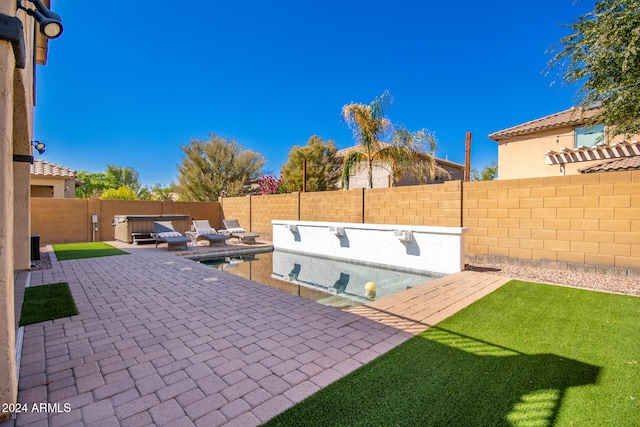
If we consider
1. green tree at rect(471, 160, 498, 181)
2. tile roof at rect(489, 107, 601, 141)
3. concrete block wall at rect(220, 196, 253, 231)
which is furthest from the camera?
green tree at rect(471, 160, 498, 181)

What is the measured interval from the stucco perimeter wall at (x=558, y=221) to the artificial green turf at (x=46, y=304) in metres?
9.27

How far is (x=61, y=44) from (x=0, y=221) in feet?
45.3

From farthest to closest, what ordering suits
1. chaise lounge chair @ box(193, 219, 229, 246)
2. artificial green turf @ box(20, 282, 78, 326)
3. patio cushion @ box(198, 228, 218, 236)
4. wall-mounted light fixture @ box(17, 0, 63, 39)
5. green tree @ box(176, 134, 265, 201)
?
green tree @ box(176, 134, 265, 201) < patio cushion @ box(198, 228, 218, 236) < chaise lounge chair @ box(193, 219, 229, 246) < artificial green turf @ box(20, 282, 78, 326) < wall-mounted light fixture @ box(17, 0, 63, 39)

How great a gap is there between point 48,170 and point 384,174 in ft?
72.4

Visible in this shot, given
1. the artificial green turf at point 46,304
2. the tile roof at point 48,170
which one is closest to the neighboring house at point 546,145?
the artificial green turf at point 46,304

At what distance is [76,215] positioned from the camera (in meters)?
14.6

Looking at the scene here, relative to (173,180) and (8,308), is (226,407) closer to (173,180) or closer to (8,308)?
(8,308)

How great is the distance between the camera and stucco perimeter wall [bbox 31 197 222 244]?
13861mm

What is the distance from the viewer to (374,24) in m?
13.5

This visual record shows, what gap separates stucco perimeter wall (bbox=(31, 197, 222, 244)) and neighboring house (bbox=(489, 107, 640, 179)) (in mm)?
19238

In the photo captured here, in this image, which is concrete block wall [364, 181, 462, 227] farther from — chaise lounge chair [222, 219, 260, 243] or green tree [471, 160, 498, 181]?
green tree [471, 160, 498, 181]

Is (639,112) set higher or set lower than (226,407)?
higher

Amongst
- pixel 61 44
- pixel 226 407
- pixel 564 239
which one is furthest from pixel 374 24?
pixel 226 407

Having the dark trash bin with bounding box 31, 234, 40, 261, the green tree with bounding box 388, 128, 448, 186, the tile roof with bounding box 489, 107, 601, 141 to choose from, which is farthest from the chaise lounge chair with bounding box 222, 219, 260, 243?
the tile roof with bounding box 489, 107, 601, 141
